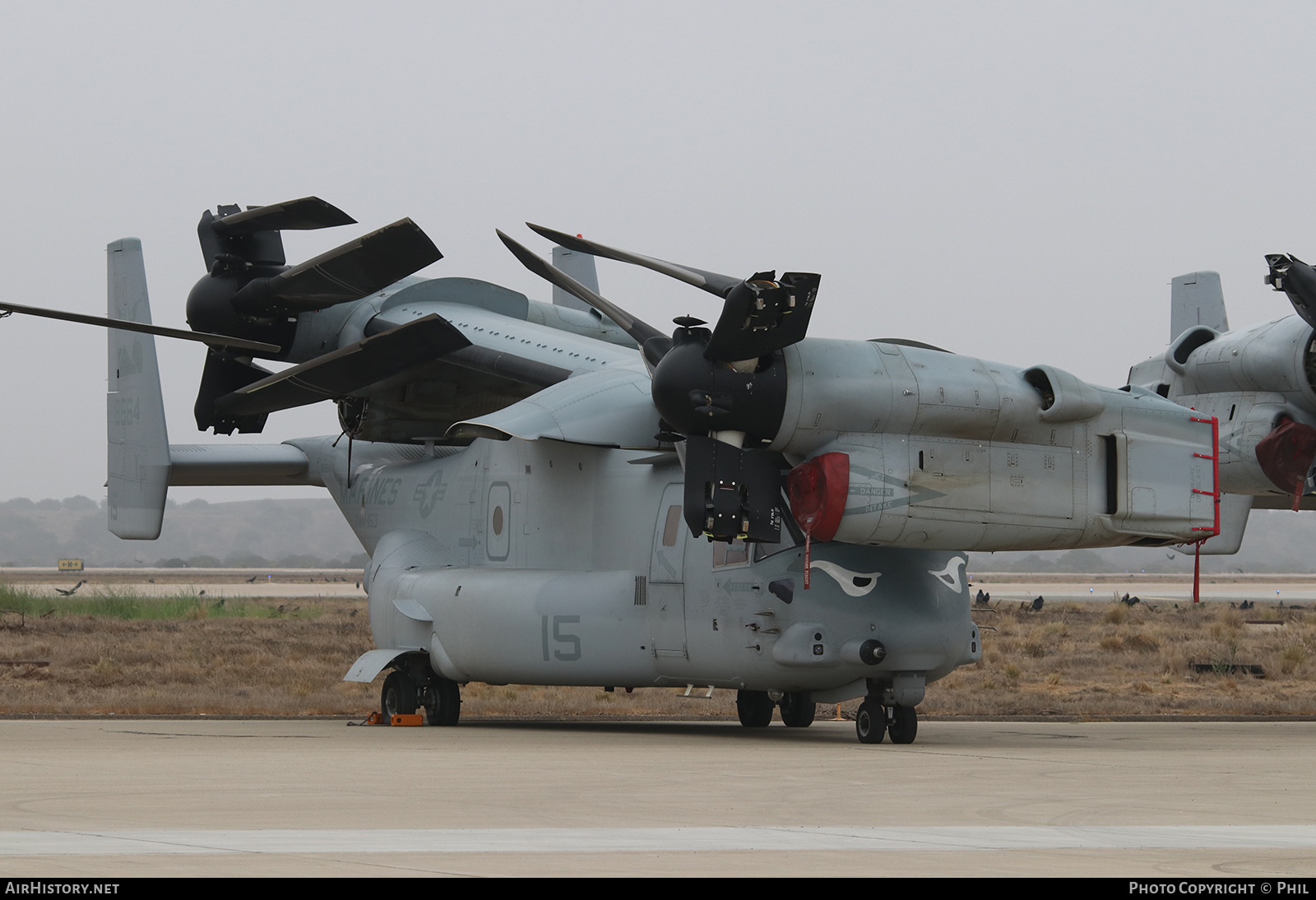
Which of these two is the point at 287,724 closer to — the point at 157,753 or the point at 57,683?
the point at 157,753

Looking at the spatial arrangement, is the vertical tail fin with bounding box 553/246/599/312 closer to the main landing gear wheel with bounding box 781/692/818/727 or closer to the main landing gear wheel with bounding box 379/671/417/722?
the main landing gear wheel with bounding box 379/671/417/722

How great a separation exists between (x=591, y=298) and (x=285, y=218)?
12.3 ft

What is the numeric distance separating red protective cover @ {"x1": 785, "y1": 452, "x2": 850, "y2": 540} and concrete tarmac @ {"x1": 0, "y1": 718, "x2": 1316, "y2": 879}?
2.19 meters

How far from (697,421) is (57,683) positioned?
16.3 m

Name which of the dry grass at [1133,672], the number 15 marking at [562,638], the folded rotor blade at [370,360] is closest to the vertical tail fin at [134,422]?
the folded rotor blade at [370,360]

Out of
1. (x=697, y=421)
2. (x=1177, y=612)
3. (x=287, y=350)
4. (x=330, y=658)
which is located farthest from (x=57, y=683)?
(x=1177, y=612)

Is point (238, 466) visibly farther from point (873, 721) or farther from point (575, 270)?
point (873, 721)

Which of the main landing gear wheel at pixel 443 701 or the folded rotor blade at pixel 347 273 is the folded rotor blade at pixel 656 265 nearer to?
the folded rotor blade at pixel 347 273

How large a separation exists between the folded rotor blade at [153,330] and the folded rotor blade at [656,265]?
3874 millimetres

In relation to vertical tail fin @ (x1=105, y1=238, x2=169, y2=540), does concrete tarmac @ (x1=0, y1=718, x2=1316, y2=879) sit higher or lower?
lower

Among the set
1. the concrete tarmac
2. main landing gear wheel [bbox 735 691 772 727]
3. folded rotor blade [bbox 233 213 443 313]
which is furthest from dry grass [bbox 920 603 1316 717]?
folded rotor blade [bbox 233 213 443 313]

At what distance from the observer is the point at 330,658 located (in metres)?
32.2

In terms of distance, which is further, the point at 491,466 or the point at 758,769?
the point at 491,466

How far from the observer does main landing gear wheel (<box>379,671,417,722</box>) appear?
66.4 ft
